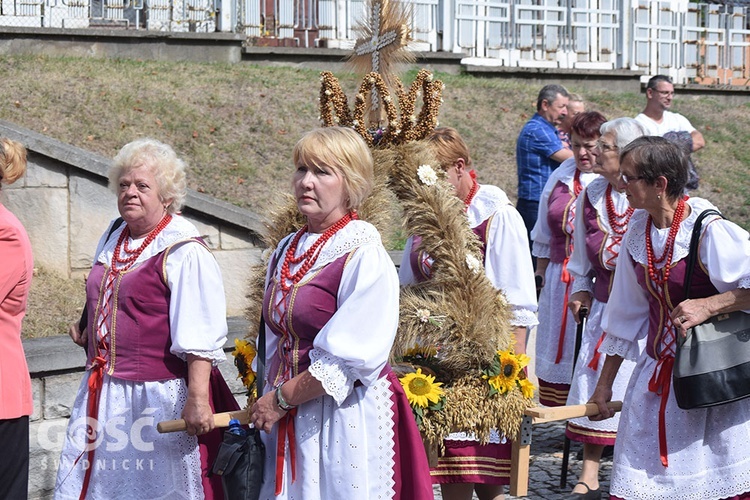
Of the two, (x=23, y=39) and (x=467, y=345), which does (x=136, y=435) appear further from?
(x=23, y=39)

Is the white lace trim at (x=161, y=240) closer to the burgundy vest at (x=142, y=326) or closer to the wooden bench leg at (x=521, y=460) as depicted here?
the burgundy vest at (x=142, y=326)

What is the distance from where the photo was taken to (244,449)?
3459mm

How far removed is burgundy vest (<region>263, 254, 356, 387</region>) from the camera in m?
3.41

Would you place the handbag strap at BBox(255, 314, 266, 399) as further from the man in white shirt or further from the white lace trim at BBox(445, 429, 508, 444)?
the man in white shirt

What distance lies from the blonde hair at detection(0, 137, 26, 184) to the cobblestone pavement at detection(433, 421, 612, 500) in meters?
2.87

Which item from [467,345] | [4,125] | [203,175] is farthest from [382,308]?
[203,175]

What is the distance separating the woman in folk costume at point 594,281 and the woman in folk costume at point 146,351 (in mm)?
2372

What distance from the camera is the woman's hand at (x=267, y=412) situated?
3.40 meters

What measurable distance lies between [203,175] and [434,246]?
600 centimetres

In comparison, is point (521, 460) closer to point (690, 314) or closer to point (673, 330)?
point (673, 330)

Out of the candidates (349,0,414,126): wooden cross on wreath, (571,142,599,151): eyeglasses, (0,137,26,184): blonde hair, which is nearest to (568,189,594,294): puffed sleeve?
(571,142,599,151): eyeglasses

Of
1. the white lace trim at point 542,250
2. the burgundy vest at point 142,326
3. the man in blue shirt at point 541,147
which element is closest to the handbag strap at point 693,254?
the burgundy vest at point 142,326

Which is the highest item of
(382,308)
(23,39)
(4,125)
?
(23,39)

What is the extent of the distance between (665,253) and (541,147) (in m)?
4.17
